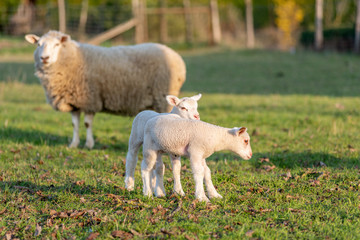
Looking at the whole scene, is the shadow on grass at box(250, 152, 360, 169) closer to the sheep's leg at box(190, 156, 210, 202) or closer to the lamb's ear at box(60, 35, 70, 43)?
the sheep's leg at box(190, 156, 210, 202)

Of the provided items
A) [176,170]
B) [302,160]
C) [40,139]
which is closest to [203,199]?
[176,170]

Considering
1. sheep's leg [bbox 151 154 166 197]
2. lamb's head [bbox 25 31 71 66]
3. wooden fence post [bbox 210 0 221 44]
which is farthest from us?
wooden fence post [bbox 210 0 221 44]

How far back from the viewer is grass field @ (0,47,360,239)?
3791 millimetres

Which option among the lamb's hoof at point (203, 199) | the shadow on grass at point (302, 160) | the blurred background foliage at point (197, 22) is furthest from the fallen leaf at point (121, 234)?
the blurred background foliage at point (197, 22)

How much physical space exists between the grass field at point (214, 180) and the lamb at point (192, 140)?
1.24 feet

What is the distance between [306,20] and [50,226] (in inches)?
1419

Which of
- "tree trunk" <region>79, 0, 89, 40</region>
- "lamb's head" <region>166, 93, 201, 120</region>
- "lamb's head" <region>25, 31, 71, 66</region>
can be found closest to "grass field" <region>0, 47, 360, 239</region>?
"lamb's head" <region>166, 93, 201, 120</region>

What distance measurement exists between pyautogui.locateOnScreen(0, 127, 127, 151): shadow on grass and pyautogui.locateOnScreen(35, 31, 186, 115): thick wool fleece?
1.89ft

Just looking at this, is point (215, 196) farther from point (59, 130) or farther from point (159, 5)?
point (159, 5)

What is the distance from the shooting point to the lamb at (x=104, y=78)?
801cm

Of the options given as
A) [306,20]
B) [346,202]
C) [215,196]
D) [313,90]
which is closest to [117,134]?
[215,196]

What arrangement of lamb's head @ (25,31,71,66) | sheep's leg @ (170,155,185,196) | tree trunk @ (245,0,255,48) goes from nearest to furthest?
sheep's leg @ (170,155,185,196) < lamb's head @ (25,31,71,66) < tree trunk @ (245,0,255,48)

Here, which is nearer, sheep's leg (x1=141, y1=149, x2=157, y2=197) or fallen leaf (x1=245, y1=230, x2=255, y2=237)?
fallen leaf (x1=245, y1=230, x2=255, y2=237)

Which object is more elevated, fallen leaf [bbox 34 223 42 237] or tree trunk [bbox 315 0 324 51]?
tree trunk [bbox 315 0 324 51]
